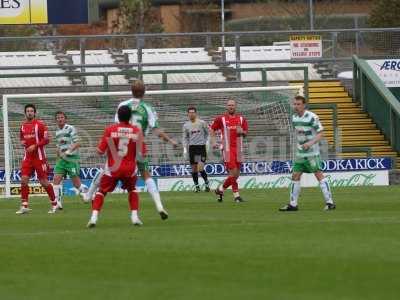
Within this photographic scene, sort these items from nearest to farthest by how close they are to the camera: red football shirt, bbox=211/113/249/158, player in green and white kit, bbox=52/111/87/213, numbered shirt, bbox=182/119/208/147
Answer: player in green and white kit, bbox=52/111/87/213 < red football shirt, bbox=211/113/249/158 < numbered shirt, bbox=182/119/208/147

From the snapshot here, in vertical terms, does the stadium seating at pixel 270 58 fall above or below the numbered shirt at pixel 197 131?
above

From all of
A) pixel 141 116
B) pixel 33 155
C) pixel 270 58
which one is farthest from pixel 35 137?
pixel 270 58

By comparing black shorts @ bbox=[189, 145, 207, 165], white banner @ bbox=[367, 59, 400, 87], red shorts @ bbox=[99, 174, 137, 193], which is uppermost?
white banner @ bbox=[367, 59, 400, 87]

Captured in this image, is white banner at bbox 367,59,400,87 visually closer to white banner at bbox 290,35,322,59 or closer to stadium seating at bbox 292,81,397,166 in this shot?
stadium seating at bbox 292,81,397,166

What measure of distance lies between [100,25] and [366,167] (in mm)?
41211

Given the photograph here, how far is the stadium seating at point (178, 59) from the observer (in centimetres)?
4312

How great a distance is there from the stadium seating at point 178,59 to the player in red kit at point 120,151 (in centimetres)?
2412

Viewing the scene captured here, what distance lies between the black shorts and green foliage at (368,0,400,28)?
1023 inches

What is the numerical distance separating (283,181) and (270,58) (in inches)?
413

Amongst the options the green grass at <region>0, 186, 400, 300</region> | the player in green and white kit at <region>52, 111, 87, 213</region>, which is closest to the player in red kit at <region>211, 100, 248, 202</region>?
the player in green and white kit at <region>52, 111, 87, 213</region>

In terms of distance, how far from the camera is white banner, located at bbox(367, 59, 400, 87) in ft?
142

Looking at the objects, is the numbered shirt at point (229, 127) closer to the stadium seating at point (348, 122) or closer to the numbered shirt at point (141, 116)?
the numbered shirt at point (141, 116)

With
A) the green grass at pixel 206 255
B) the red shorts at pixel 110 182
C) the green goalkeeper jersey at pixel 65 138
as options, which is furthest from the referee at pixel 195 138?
the red shorts at pixel 110 182

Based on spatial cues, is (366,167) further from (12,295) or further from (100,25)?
(100,25)
